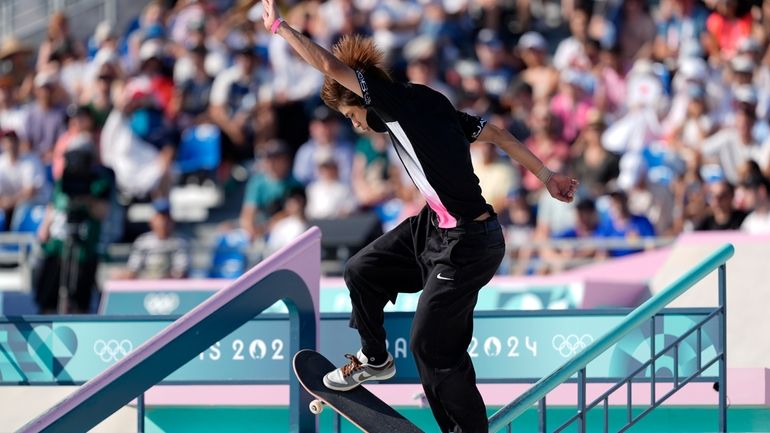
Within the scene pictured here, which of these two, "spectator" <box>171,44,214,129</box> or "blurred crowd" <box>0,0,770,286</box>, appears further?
"spectator" <box>171,44,214,129</box>

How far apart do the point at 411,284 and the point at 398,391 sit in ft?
5.27

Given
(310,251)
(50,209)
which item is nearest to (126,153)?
(50,209)

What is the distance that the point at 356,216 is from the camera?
1142 centimetres

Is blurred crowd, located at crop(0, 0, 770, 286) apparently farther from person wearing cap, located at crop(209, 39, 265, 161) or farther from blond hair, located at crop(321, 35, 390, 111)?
blond hair, located at crop(321, 35, 390, 111)

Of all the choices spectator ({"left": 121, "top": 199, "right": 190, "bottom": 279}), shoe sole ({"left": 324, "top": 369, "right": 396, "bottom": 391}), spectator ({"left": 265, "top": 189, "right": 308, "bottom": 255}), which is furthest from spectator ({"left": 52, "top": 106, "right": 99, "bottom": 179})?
shoe sole ({"left": 324, "top": 369, "right": 396, "bottom": 391})

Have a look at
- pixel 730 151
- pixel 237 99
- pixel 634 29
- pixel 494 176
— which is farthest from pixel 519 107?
pixel 237 99

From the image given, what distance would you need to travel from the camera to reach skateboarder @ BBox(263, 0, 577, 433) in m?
5.26

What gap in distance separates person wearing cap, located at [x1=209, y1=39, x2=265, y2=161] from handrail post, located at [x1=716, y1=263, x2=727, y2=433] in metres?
8.87

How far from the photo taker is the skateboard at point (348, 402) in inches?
214

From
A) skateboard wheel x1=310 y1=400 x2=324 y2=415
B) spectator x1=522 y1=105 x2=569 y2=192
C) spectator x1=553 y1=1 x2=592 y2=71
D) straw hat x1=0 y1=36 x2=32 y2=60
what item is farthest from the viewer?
straw hat x1=0 y1=36 x2=32 y2=60

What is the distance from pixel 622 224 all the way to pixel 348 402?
607 centimetres

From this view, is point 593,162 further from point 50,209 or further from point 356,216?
point 50,209

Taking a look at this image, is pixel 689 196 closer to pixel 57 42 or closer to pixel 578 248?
pixel 578 248

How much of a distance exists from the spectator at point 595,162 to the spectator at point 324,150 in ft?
7.50
